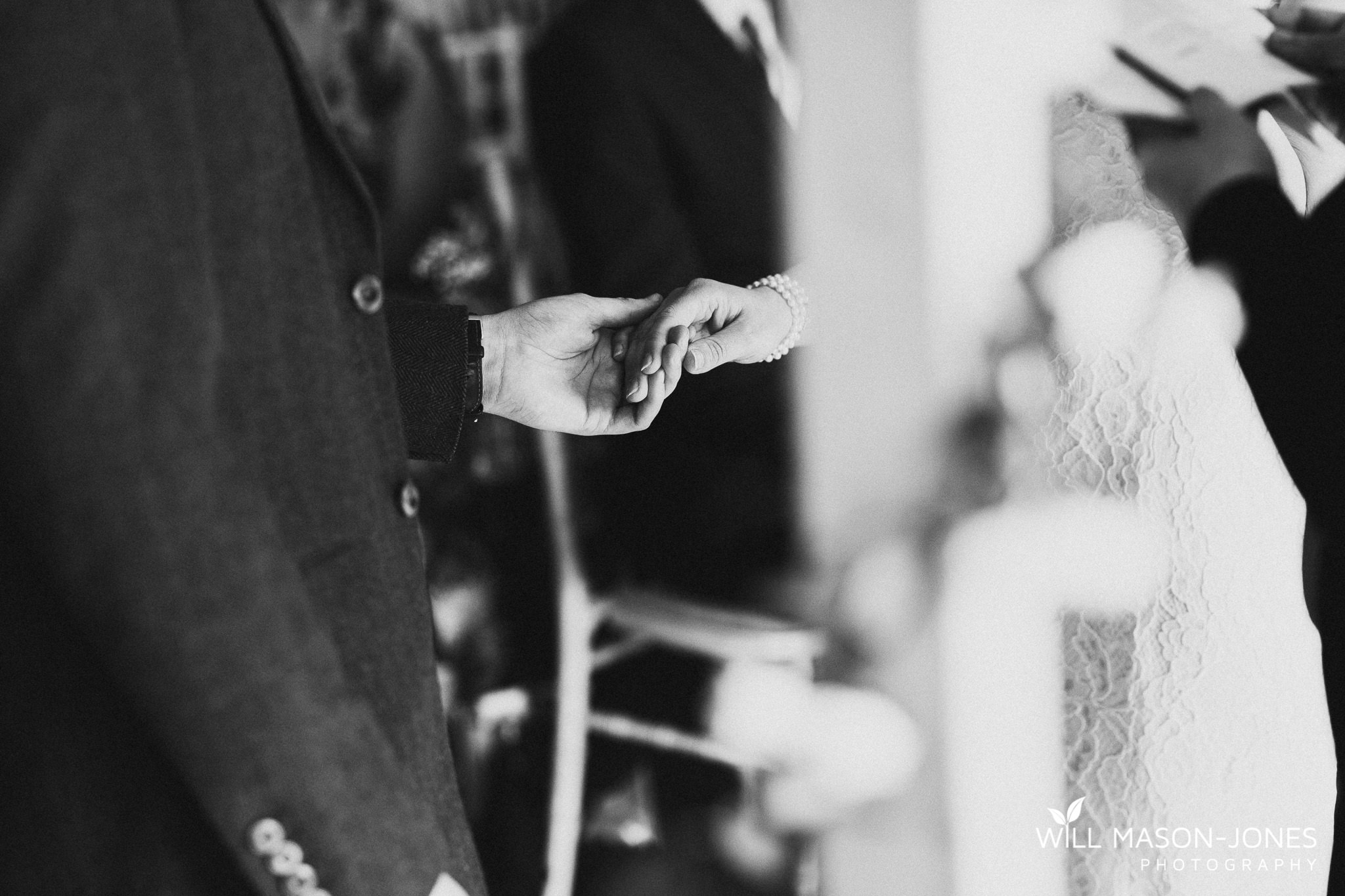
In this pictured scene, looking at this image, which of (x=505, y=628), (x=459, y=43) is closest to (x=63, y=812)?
(x=505, y=628)

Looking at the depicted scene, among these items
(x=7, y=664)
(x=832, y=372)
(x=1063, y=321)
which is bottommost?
(x=832, y=372)

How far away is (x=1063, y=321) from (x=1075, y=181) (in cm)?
15

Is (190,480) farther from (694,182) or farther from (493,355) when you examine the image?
(694,182)

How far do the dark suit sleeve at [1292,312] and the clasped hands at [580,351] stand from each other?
50cm

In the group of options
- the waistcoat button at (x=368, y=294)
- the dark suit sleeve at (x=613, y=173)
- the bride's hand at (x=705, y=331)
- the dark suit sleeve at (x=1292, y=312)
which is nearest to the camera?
the waistcoat button at (x=368, y=294)

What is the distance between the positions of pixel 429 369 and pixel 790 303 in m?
0.36

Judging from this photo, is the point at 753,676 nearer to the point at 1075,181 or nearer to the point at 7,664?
the point at 1075,181

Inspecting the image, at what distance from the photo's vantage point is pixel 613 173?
4.07 ft

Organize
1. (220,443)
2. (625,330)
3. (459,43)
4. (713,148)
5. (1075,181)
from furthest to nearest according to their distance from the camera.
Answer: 1. (459,43)
2. (713,148)
3. (1075,181)
4. (625,330)
5. (220,443)

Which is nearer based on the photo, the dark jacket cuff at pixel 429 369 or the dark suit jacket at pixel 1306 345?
the dark jacket cuff at pixel 429 369

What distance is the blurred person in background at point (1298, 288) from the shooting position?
2.88 feet

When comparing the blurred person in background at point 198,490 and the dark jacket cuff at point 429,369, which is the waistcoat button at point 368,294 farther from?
the dark jacket cuff at point 429,369

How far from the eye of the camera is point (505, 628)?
5.32 feet

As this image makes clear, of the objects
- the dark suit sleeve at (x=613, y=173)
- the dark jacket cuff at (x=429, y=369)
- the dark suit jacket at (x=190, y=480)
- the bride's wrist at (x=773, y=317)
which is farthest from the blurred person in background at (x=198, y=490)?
the dark suit sleeve at (x=613, y=173)
